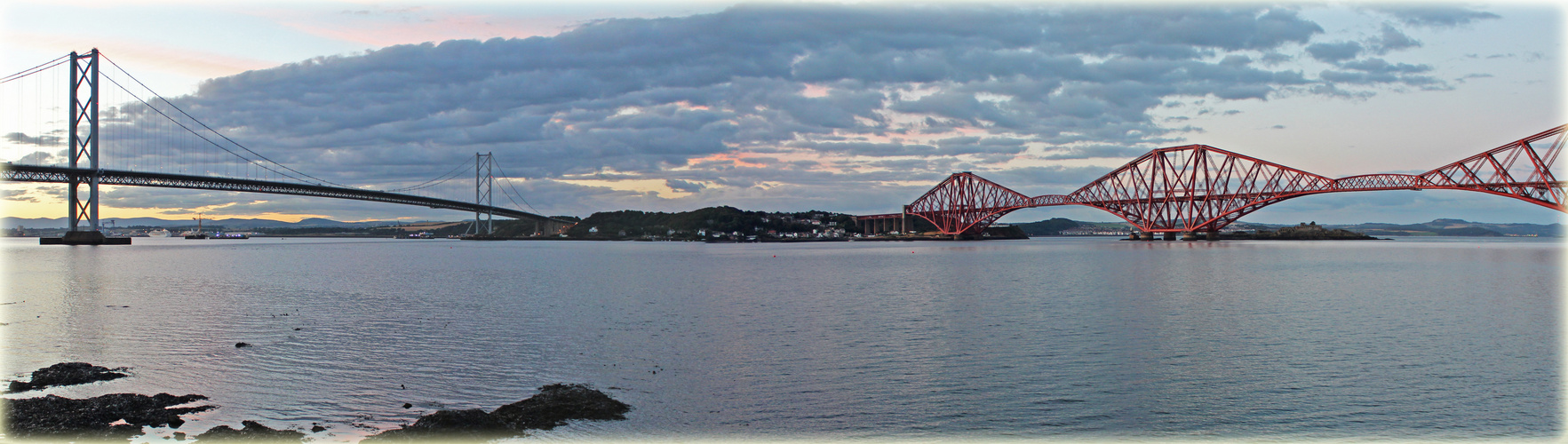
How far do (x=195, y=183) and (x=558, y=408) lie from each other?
235ft

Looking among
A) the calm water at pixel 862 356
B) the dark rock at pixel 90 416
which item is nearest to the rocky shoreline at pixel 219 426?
the dark rock at pixel 90 416

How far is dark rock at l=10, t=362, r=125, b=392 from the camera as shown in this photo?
10.2m

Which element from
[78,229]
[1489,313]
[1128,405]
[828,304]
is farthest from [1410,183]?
[78,229]

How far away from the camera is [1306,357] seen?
12.7 meters

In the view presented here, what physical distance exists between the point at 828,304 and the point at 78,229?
7329 cm

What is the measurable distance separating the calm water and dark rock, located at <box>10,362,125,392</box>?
0.37m

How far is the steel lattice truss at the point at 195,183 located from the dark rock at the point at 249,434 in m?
62.3

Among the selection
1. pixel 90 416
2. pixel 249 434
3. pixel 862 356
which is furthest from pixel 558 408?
pixel 862 356

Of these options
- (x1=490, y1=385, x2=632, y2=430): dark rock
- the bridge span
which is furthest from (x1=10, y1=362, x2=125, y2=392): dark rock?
the bridge span

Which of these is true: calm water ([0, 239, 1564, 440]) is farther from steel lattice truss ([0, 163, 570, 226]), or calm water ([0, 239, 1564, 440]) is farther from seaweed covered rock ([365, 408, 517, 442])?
steel lattice truss ([0, 163, 570, 226])

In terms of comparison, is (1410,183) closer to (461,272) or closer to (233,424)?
(461,272)

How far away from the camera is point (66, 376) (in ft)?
35.1

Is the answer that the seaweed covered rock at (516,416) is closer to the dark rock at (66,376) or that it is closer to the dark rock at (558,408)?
the dark rock at (558,408)

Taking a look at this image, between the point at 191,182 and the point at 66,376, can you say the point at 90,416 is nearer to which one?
the point at 66,376
